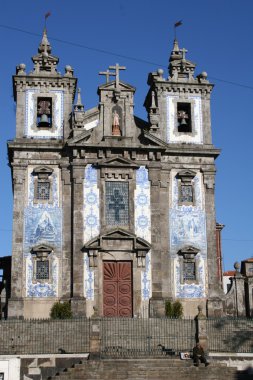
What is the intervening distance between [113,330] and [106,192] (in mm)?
8071

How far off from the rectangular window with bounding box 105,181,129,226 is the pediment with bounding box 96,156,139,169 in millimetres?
844

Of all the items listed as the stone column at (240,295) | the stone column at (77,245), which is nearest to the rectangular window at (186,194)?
the stone column at (240,295)

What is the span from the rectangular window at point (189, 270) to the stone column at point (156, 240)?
4.84 ft

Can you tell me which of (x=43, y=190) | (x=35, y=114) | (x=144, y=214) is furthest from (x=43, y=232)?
(x=35, y=114)

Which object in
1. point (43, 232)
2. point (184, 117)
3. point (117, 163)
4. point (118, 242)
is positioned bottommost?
point (118, 242)

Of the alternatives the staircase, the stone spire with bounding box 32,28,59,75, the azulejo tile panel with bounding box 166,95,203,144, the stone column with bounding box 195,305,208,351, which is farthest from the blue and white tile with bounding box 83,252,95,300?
the stone spire with bounding box 32,28,59,75

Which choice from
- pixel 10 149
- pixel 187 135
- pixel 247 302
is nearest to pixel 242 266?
pixel 247 302

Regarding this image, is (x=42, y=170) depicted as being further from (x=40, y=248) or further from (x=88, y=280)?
(x=88, y=280)

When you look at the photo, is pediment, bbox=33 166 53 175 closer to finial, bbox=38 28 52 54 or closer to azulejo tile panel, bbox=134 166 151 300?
azulejo tile panel, bbox=134 166 151 300

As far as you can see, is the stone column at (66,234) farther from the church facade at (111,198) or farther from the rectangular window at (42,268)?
the rectangular window at (42,268)

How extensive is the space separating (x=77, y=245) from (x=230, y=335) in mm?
8836

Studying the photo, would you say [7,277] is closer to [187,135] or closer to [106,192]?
[106,192]

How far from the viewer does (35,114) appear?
1463 inches

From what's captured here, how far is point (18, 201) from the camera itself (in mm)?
35500
